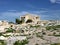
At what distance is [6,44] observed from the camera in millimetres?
18297

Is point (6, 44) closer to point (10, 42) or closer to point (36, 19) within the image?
point (10, 42)

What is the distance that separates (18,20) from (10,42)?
3833 cm

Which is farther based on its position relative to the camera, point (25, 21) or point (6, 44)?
point (25, 21)

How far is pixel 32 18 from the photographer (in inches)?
2215

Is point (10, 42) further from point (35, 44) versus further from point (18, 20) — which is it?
point (18, 20)

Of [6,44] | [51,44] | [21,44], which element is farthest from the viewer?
[6,44]

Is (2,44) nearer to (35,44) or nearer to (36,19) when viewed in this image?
(35,44)

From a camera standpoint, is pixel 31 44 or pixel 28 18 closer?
pixel 31 44

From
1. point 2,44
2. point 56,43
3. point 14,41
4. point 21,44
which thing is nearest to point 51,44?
point 56,43

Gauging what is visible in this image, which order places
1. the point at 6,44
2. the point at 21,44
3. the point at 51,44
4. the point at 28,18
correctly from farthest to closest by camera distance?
the point at 28,18, the point at 6,44, the point at 21,44, the point at 51,44

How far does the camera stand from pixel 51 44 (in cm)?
1506

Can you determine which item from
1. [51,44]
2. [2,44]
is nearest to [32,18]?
[2,44]

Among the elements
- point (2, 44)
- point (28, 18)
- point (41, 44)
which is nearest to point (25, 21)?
point (28, 18)

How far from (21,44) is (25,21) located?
129 ft
